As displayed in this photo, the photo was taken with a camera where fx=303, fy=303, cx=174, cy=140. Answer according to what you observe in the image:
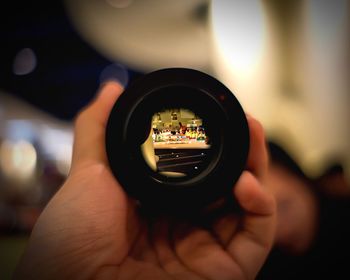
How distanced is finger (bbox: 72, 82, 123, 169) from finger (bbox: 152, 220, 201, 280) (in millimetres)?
175

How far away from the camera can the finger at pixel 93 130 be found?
0.54 meters

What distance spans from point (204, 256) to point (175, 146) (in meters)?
0.20

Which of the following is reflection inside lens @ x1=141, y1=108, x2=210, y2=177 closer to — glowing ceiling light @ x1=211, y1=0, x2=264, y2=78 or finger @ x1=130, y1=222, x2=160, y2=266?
finger @ x1=130, y1=222, x2=160, y2=266

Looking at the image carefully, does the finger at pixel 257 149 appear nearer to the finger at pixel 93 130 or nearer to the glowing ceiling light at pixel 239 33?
the finger at pixel 93 130

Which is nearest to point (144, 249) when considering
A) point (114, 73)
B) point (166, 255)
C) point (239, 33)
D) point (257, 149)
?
point (166, 255)

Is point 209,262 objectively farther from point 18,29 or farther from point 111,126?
point 18,29

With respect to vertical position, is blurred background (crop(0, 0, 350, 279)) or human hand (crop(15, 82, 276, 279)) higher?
blurred background (crop(0, 0, 350, 279))

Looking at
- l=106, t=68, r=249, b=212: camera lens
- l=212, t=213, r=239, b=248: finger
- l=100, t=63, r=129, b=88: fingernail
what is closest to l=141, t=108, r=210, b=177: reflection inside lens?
l=106, t=68, r=249, b=212: camera lens

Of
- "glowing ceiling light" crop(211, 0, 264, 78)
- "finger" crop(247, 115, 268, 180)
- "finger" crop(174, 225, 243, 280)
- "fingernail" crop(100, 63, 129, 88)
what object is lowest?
"finger" crop(174, 225, 243, 280)

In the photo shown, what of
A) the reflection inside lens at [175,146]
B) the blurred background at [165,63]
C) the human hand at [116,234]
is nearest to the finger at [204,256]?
the human hand at [116,234]

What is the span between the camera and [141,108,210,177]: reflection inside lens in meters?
0.56

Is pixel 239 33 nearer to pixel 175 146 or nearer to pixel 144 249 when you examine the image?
pixel 175 146

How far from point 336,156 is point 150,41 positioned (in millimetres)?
690

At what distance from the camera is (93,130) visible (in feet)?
1.78
